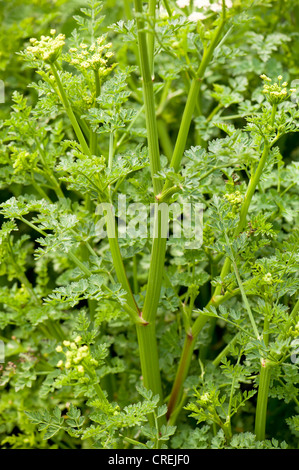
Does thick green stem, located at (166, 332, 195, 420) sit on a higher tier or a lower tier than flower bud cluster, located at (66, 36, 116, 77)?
lower

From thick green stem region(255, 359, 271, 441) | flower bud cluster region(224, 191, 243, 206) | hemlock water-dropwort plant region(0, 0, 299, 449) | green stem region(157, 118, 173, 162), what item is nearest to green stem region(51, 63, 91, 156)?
hemlock water-dropwort plant region(0, 0, 299, 449)

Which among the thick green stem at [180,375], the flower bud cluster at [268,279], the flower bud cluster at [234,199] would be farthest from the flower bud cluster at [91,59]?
the thick green stem at [180,375]

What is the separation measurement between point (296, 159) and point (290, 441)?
0.88m

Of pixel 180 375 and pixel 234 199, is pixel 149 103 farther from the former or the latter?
pixel 180 375

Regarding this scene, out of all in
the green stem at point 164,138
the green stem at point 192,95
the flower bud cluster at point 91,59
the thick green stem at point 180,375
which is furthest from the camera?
the green stem at point 164,138

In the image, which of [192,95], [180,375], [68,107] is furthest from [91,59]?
[180,375]

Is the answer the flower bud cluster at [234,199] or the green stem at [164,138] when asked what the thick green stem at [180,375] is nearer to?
the flower bud cluster at [234,199]

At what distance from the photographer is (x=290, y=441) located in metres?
1.18

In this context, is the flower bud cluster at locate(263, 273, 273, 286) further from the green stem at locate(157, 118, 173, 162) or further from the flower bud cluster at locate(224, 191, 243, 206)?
the green stem at locate(157, 118, 173, 162)

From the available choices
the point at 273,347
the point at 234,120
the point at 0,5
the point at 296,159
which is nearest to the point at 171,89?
the point at 234,120

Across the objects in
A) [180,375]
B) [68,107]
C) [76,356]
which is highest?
[68,107]

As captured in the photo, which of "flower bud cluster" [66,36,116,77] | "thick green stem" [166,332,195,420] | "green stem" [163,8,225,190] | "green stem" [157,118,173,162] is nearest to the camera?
"green stem" [163,8,225,190]

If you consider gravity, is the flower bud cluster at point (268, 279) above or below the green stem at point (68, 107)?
below

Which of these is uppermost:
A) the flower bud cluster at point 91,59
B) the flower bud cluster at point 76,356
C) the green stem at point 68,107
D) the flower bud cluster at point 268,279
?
the flower bud cluster at point 91,59
